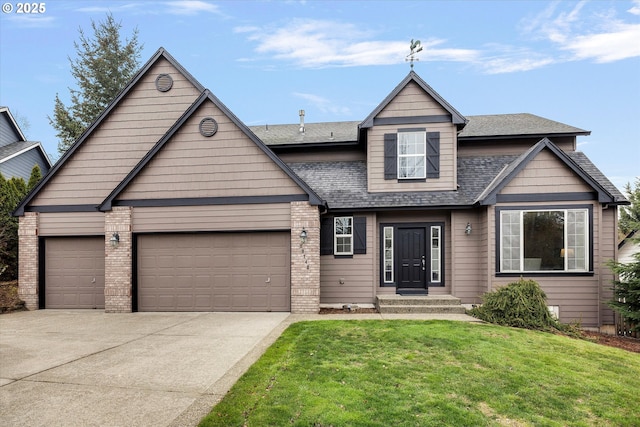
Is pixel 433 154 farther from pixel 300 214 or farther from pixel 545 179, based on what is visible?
pixel 300 214

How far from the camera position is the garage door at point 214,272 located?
991cm

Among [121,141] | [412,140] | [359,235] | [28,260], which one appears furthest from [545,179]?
[28,260]

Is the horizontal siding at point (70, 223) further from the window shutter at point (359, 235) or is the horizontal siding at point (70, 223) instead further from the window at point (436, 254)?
the window at point (436, 254)

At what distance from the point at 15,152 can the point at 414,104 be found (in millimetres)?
21351

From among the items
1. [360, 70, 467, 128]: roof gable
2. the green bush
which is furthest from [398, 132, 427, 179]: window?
the green bush

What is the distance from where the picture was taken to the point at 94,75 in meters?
26.4

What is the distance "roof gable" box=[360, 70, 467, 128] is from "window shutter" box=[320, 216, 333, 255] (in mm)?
3246

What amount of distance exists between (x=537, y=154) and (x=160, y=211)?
1068 cm

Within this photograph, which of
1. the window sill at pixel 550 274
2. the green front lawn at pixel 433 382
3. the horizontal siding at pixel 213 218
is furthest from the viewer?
the horizontal siding at pixel 213 218

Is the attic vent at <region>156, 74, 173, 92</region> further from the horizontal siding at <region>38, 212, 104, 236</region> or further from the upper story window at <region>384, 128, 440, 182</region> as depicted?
the upper story window at <region>384, 128, 440, 182</region>

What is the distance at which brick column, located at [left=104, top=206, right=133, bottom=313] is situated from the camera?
10047 millimetres

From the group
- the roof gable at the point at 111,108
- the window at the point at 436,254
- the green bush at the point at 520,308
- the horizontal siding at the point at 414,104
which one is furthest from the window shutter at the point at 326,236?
the roof gable at the point at 111,108

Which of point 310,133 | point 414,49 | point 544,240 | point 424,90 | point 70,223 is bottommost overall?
point 544,240

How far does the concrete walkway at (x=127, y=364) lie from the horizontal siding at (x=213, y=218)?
243cm
